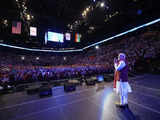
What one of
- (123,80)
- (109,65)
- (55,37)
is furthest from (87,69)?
(123,80)

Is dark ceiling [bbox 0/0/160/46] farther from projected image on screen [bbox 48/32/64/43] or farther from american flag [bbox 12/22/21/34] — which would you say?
projected image on screen [bbox 48/32/64/43]

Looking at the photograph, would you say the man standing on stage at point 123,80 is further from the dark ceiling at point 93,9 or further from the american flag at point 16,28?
the american flag at point 16,28

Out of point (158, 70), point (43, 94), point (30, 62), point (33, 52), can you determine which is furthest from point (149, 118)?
point (33, 52)

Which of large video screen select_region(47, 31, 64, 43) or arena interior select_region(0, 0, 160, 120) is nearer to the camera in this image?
arena interior select_region(0, 0, 160, 120)

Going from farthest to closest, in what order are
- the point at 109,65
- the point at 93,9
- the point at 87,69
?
1. the point at 109,65
2. the point at 87,69
3. the point at 93,9

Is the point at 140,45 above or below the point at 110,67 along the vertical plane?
above

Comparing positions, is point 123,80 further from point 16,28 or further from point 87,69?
point 16,28

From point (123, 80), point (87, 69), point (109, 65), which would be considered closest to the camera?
point (123, 80)

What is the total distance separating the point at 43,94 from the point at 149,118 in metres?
3.48

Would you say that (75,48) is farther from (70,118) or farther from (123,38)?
(70,118)

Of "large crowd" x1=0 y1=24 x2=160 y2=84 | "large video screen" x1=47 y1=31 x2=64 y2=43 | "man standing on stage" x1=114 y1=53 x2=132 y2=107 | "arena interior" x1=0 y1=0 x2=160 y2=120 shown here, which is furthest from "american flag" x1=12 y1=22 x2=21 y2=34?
"man standing on stage" x1=114 y1=53 x2=132 y2=107

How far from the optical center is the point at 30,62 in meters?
15.8

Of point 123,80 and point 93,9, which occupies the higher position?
point 93,9

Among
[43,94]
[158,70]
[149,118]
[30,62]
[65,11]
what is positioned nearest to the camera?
[149,118]
